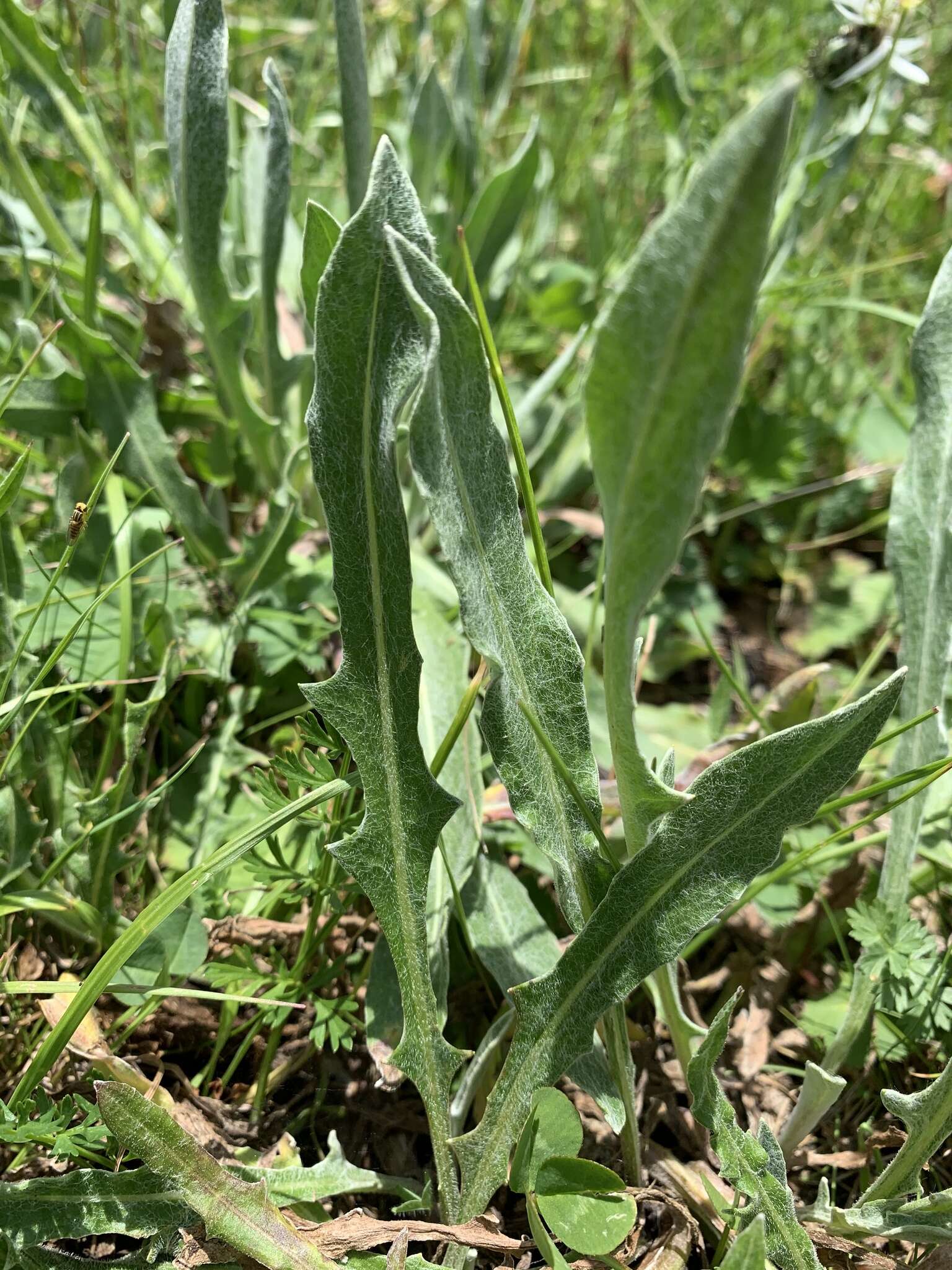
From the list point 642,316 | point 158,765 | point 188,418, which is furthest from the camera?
point 188,418

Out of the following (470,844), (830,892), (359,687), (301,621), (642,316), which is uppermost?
(642,316)

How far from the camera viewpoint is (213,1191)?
3.64 feet

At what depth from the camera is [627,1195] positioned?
1.20 metres

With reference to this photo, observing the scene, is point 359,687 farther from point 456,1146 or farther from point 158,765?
point 158,765

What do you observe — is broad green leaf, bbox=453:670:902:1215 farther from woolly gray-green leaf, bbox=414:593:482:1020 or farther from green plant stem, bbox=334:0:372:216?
green plant stem, bbox=334:0:372:216

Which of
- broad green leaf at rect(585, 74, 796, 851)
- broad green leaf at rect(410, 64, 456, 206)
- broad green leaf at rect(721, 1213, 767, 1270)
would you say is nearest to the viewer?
broad green leaf at rect(585, 74, 796, 851)

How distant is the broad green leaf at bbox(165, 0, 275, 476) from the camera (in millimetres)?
1568

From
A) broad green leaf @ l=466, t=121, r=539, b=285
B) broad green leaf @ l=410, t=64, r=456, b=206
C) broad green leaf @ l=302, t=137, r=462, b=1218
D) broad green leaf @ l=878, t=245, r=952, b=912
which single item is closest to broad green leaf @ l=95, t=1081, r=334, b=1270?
broad green leaf @ l=302, t=137, r=462, b=1218

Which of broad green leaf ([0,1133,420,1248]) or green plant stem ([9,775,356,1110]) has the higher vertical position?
green plant stem ([9,775,356,1110])

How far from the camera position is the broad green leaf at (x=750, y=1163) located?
1120 millimetres

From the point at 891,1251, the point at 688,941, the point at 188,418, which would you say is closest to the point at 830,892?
the point at 891,1251

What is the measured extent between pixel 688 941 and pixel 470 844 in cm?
36

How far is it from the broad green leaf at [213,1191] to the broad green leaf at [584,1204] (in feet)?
0.81

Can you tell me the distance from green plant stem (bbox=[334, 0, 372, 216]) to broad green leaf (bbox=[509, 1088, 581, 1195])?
141 centimetres
